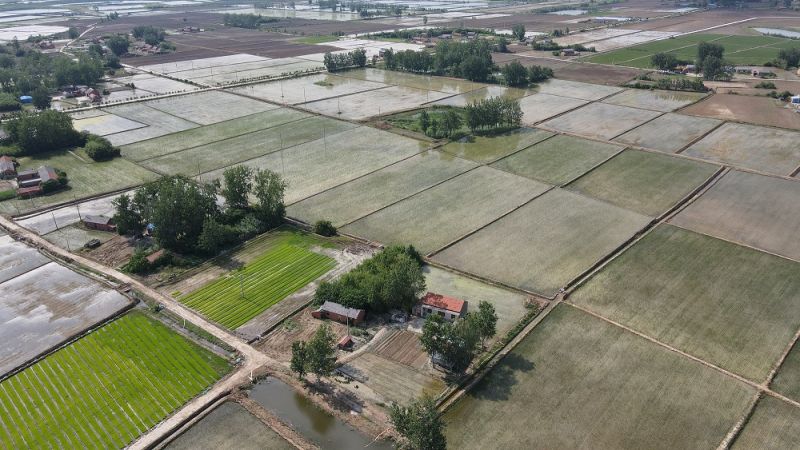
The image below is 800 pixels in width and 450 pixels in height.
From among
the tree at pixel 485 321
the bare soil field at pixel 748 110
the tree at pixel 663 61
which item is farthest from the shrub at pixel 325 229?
the tree at pixel 663 61

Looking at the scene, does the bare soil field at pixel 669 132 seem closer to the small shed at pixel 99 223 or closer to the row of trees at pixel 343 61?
the small shed at pixel 99 223

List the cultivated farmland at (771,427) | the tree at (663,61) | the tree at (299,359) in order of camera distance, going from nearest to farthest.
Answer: the cultivated farmland at (771,427) → the tree at (299,359) → the tree at (663,61)

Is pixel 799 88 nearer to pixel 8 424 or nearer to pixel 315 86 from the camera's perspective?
pixel 315 86

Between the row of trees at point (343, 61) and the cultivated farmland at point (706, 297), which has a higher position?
the row of trees at point (343, 61)

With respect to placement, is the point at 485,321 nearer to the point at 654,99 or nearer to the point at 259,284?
the point at 259,284

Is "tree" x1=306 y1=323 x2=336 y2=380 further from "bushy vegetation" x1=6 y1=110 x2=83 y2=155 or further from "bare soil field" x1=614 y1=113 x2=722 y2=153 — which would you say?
"bushy vegetation" x1=6 y1=110 x2=83 y2=155

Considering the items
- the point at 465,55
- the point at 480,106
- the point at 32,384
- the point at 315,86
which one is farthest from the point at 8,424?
the point at 465,55
